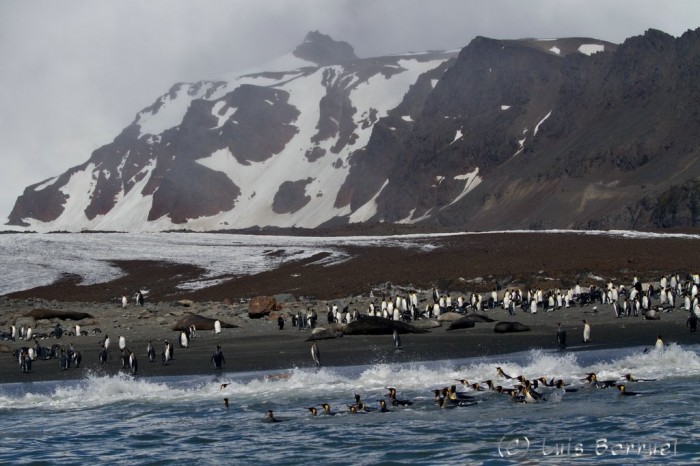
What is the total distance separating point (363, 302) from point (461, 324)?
11.1 metres

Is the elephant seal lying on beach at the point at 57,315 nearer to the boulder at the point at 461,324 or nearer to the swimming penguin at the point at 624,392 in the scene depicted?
the boulder at the point at 461,324

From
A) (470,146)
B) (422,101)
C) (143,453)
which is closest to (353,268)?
(143,453)

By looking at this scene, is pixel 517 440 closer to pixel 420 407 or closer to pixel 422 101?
pixel 420 407

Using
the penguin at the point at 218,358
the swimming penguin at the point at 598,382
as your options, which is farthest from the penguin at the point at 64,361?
the swimming penguin at the point at 598,382

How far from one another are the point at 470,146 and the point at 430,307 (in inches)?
4261

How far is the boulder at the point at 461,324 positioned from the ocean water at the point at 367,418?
7118mm

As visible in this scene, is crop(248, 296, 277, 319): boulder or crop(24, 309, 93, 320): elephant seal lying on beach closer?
crop(248, 296, 277, 319): boulder

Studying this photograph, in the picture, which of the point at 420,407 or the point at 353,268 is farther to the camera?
the point at 353,268

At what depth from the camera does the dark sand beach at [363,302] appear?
29.4 m

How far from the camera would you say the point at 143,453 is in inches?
731

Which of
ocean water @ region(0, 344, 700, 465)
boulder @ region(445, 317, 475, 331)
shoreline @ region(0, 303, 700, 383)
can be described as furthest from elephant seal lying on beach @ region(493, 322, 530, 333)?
ocean water @ region(0, 344, 700, 465)

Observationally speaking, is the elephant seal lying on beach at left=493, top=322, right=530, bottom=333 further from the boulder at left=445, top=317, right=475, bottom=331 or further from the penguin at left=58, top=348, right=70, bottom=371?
the penguin at left=58, top=348, right=70, bottom=371

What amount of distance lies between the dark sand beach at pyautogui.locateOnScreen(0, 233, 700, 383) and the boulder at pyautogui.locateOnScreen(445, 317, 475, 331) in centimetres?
34

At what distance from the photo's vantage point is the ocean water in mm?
17141
